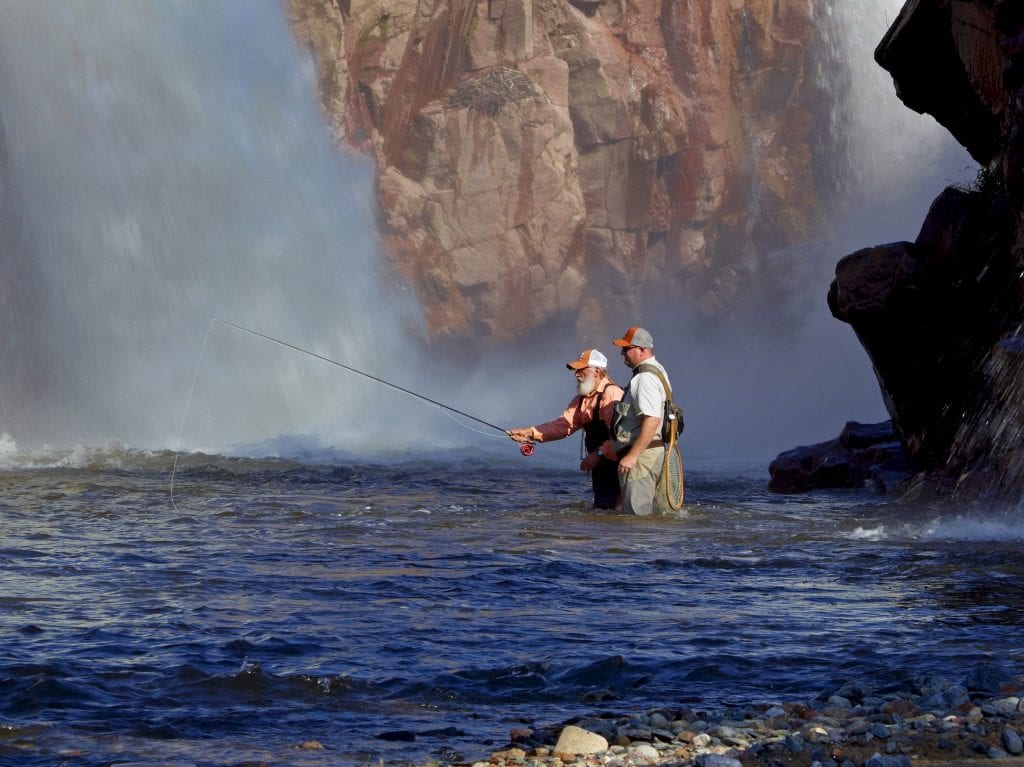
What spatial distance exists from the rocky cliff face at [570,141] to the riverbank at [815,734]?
35361mm

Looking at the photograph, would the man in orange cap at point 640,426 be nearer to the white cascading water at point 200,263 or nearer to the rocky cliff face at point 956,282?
the rocky cliff face at point 956,282

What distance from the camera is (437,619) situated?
6.49 metres

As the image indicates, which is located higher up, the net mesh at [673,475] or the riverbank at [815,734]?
the net mesh at [673,475]

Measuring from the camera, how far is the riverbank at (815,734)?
3959mm

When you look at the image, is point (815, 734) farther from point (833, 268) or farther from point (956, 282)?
point (833, 268)

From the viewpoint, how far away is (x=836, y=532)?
33.8ft

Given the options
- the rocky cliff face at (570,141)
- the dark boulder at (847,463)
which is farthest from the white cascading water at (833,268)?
the dark boulder at (847,463)

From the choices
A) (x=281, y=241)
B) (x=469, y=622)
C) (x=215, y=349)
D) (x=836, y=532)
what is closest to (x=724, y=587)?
(x=469, y=622)

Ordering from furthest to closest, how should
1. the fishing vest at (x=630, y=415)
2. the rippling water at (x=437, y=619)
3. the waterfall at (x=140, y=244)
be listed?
the waterfall at (x=140, y=244) < the fishing vest at (x=630, y=415) < the rippling water at (x=437, y=619)

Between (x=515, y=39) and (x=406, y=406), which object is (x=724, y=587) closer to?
(x=406, y=406)

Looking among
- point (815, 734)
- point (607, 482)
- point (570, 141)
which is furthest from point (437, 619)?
point (570, 141)

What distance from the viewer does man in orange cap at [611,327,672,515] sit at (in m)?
10.3

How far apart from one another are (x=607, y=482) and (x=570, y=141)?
30.9m

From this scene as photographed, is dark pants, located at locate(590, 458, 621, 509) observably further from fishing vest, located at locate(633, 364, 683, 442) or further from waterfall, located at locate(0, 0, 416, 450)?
waterfall, located at locate(0, 0, 416, 450)
